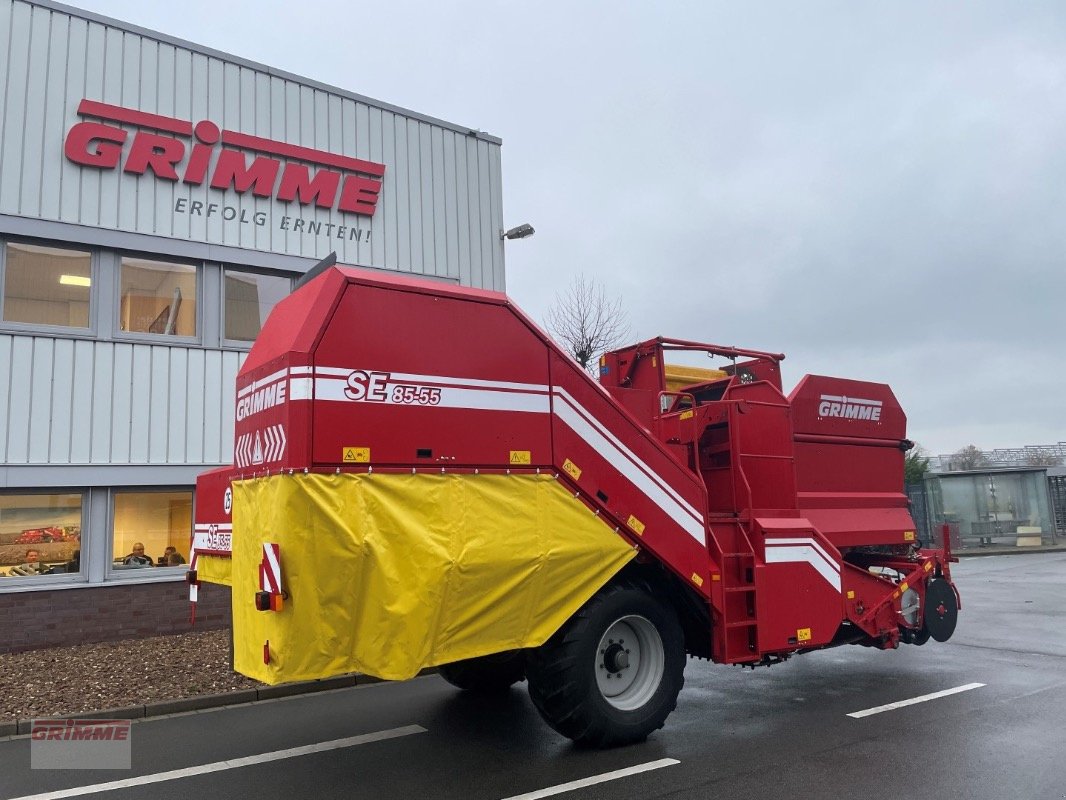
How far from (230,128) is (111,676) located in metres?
7.40

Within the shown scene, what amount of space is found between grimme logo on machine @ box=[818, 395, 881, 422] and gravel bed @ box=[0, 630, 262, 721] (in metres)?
6.25

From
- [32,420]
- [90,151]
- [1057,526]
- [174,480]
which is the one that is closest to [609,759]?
[174,480]

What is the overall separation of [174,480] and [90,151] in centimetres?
431

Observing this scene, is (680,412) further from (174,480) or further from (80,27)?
(80,27)

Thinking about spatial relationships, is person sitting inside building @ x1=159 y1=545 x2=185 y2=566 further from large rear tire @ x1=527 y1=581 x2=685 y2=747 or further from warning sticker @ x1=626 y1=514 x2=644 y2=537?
warning sticker @ x1=626 y1=514 x2=644 y2=537

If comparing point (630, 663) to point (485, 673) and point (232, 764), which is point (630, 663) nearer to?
point (485, 673)

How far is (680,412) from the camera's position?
23.4ft

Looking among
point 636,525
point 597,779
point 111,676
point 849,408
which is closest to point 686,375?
point 849,408

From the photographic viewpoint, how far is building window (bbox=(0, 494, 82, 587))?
31.8 feet

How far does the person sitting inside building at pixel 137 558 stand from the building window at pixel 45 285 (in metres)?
2.90

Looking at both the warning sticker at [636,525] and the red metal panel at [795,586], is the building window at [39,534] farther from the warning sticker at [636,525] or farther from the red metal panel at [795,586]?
the red metal panel at [795,586]

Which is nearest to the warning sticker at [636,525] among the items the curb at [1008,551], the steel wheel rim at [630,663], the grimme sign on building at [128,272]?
the steel wheel rim at [630,663]

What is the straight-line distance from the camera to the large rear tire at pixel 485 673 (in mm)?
7098

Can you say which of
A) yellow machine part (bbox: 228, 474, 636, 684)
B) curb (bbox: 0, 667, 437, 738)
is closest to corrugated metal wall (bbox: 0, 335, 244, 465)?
curb (bbox: 0, 667, 437, 738)
